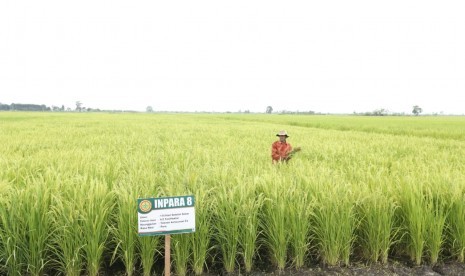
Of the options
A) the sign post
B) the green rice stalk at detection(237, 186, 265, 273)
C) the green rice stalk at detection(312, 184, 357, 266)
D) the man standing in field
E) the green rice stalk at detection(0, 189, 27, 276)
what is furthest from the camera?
the man standing in field

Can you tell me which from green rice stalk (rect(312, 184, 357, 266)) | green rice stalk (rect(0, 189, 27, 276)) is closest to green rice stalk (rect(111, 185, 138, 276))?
green rice stalk (rect(0, 189, 27, 276))

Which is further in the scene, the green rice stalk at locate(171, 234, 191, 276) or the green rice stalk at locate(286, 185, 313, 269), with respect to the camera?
the green rice stalk at locate(286, 185, 313, 269)

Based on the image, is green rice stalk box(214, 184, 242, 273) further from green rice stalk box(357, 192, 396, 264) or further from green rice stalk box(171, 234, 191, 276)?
green rice stalk box(357, 192, 396, 264)

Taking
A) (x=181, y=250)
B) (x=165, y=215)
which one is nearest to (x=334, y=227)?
(x=181, y=250)

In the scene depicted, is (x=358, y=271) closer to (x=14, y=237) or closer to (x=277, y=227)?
(x=277, y=227)

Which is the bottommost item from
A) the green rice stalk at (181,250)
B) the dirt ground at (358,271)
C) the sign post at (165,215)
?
the dirt ground at (358,271)

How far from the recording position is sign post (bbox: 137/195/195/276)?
2.05 meters

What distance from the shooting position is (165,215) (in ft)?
6.86

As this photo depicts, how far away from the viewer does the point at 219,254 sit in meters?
2.88

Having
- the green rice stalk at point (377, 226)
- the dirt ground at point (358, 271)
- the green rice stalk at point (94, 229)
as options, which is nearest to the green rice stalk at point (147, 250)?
the dirt ground at point (358, 271)

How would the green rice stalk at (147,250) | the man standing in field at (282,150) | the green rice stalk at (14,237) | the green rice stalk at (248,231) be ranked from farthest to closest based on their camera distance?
the man standing in field at (282,150) < the green rice stalk at (248,231) < the green rice stalk at (147,250) < the green rice stalk at (14,237)

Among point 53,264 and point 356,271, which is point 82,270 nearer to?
point 53,264

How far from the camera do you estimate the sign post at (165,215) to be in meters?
2.05

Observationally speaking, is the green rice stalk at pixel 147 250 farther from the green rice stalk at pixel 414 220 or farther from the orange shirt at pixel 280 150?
the orange shirt at pixel 280 150
